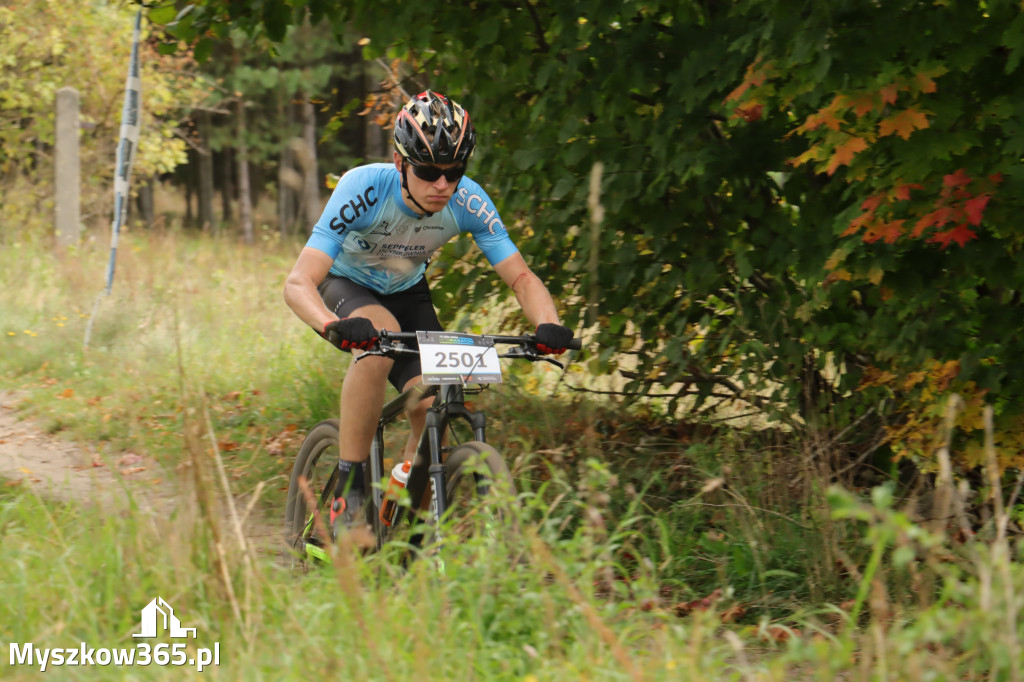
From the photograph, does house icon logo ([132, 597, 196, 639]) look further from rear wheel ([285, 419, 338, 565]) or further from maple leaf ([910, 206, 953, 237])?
maple leaf ([910, 206, 953, 237])

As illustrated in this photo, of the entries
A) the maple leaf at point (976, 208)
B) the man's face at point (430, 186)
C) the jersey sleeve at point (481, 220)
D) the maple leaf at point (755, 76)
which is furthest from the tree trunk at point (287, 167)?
the maple leaf at point (976, 208)

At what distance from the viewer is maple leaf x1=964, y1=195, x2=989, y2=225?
153 inches

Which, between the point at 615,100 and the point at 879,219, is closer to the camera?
the point at 879,219

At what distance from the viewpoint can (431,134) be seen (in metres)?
4.16

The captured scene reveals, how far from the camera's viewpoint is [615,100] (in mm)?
5105

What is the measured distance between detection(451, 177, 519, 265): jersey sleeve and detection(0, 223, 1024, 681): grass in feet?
2.92

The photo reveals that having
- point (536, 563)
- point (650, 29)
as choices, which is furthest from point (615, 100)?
point (536, 563)

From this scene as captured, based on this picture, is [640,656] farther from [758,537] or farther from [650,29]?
[650,29]

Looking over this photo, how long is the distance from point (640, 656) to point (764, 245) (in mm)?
2627

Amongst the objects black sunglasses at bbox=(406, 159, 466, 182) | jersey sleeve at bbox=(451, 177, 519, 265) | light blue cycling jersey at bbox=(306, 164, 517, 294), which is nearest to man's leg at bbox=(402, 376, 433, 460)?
light blue cycling jersey at bbox=(306, 164, 517, 294)

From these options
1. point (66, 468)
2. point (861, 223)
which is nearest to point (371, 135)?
point (66, 468)

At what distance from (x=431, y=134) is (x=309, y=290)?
81 centimetres

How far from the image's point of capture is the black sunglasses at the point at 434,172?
13.9 feet

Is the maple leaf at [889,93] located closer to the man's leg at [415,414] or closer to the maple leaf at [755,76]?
the maple leaf at [755,76]
